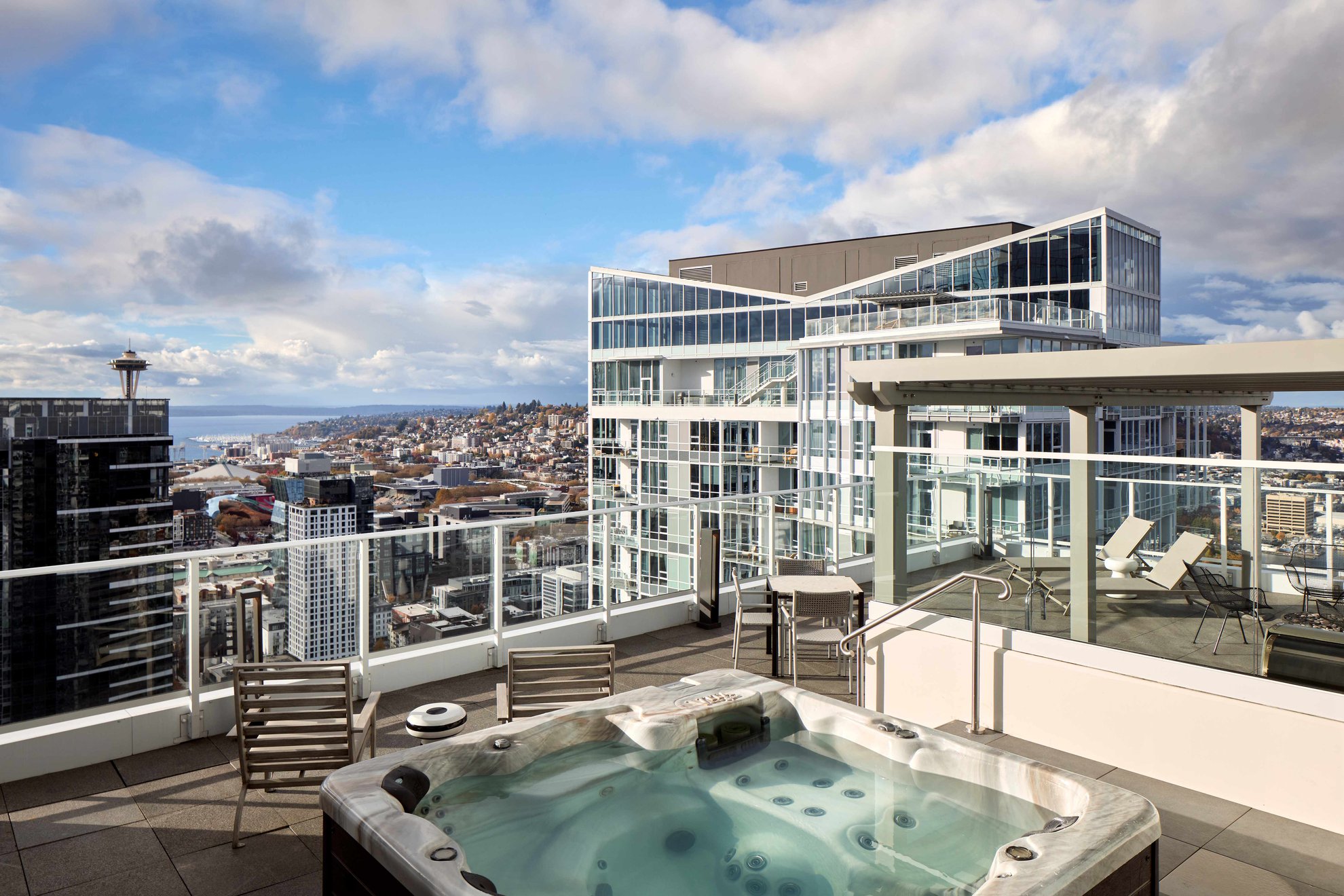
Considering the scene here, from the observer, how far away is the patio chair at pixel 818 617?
19.0ft

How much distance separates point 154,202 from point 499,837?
58791 millimetres

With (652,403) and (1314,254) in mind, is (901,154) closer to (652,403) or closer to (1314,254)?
(652,403)

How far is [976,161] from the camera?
43.8 meters

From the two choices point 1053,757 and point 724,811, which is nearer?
point 724,811

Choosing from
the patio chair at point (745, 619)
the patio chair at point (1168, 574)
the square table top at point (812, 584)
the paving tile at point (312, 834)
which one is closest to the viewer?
the paving tile at point (312, 834)

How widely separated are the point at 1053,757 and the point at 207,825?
4436 millimetres

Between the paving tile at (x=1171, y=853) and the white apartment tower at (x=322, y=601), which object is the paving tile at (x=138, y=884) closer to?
the white apartment tower at (x=322, y=601)

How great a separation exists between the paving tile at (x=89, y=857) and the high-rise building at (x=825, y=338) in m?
13.0

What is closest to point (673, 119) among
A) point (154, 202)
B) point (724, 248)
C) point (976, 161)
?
point (724, 248)

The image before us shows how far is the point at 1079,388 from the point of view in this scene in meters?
5.93

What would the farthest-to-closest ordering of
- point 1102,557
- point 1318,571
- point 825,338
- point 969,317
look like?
point 825,338, point 969,317, point 1102,557, point 1318,571

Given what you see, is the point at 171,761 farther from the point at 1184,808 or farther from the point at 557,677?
the point at 1184,808

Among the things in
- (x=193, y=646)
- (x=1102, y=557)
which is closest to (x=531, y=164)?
(x=193, y=646)

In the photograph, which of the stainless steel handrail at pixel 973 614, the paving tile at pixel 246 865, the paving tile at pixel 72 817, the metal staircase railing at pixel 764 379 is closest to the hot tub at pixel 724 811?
the paving tile at pixel 246 865
